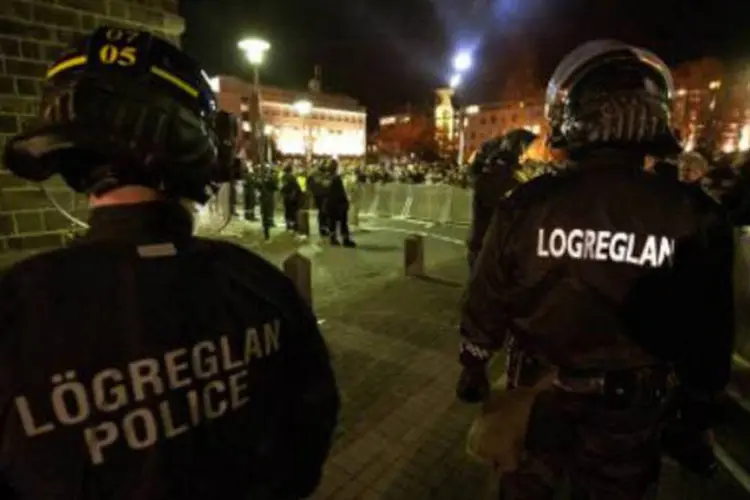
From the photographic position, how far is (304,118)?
161ft

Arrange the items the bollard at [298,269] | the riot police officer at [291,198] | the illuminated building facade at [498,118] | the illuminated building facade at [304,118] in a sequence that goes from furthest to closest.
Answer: the illuminated building facade at [498,118]
the illuminated building facade at [304,118]
the riot police officer at [291,198]
the bollard at [298,269]

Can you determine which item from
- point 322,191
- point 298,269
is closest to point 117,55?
point 298,269

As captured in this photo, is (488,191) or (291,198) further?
(291,198)

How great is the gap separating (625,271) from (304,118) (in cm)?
4917

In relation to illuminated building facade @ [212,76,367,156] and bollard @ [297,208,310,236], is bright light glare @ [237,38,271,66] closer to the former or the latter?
bollard @ [297,208,310,236]

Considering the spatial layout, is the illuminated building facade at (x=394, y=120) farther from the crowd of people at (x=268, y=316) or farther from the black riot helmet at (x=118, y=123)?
the black riot helmet at (x=118, y=123)

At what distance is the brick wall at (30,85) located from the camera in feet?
11.3

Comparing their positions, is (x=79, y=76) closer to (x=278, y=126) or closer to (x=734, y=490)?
(x=734, y=490)

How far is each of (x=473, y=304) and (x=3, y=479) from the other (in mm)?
1847

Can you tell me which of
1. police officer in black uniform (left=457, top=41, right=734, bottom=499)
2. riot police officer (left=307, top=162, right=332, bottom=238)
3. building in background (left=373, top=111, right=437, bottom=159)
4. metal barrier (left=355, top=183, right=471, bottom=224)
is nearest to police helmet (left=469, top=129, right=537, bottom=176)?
police officer in black uniform (left=457, top=41, right=734, bottom=499)

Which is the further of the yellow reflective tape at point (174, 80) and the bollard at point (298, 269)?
the bollard at point (298, 269)

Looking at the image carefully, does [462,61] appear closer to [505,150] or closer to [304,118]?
[505,150]

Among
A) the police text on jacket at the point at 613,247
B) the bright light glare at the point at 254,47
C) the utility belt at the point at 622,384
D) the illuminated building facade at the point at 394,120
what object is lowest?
the utility belt at the point at 622,384

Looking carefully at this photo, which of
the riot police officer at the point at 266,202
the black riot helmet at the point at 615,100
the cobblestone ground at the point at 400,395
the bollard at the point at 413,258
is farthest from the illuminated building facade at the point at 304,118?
the black riot helmet at the point at 615,100
